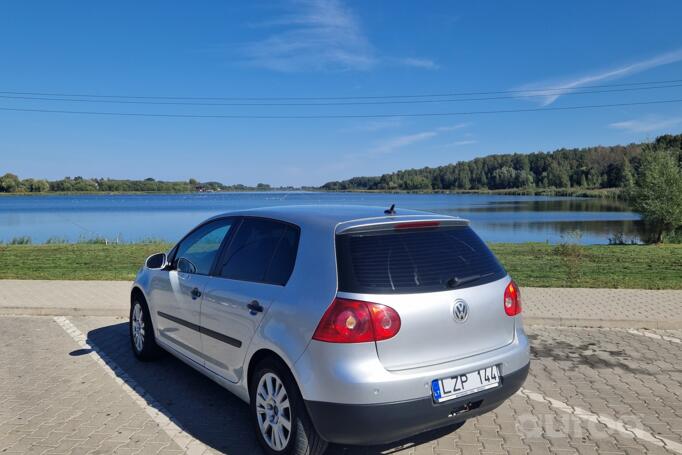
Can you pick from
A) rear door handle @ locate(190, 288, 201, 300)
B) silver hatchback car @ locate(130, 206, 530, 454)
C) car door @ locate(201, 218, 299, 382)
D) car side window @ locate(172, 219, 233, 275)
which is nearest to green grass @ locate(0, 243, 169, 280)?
car side window @ locate(172, 219, 233, 275)

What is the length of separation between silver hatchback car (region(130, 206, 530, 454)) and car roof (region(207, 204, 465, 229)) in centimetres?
2

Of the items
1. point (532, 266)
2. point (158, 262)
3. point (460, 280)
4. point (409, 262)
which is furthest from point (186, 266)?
point (532, 266)

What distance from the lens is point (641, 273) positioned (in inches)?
471

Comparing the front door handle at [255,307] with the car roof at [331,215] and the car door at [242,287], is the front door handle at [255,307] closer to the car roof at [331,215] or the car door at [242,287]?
the car door at [242,287]

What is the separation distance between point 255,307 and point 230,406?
4.73 ft

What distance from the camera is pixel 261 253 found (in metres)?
3.80

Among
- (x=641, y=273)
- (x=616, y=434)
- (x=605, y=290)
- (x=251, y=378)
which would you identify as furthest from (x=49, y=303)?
(x=641, y=273)

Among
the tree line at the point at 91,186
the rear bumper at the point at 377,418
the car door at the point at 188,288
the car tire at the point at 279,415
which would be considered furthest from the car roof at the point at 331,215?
the tree line at the point at 91,186

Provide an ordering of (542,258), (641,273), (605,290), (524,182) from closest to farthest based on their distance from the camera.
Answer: (605,290)
(641,273)
(542,258)
(524,182)

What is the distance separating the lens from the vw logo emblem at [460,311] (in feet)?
10.5

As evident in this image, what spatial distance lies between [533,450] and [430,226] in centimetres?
174

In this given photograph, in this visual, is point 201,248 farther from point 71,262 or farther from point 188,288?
point 71,262

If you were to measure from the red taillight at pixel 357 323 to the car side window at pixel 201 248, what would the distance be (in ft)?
5.52

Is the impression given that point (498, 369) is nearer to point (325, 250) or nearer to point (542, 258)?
point (325, 250)
